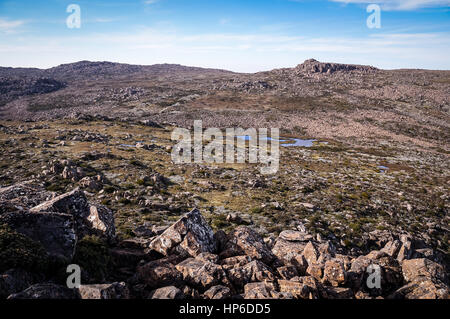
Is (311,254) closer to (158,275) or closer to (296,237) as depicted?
(296,237)

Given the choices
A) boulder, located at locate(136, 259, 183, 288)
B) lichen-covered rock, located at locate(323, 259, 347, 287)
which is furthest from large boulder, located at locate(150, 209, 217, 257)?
lichen-covered rock, located at locate(323, 259, 347, 287)

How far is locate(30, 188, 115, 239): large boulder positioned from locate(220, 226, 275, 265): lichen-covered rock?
637 cm

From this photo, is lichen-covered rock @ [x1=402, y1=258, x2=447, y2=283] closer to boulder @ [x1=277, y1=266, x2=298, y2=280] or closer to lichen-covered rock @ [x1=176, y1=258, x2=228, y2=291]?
boulder @ [x1=277, y1=266, x2=298, y2=280]

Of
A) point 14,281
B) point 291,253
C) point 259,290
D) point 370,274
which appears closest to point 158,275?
point 259,290

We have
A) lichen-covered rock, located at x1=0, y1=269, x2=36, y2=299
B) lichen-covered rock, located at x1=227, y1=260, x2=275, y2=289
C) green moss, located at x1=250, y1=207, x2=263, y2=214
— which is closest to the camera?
lichen-covered rock, located at x1=0, y1=269, x2=36, y2=299

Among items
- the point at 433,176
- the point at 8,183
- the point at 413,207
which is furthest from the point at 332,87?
the point at 8,183

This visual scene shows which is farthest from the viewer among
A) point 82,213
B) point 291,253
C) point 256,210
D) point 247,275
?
point 256,210

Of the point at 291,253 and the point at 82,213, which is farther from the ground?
the point at 82,213

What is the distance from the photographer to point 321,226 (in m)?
27.0

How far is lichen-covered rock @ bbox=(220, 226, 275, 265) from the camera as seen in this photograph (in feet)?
41.3

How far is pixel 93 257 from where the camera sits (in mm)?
10703

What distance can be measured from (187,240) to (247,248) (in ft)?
10.4
